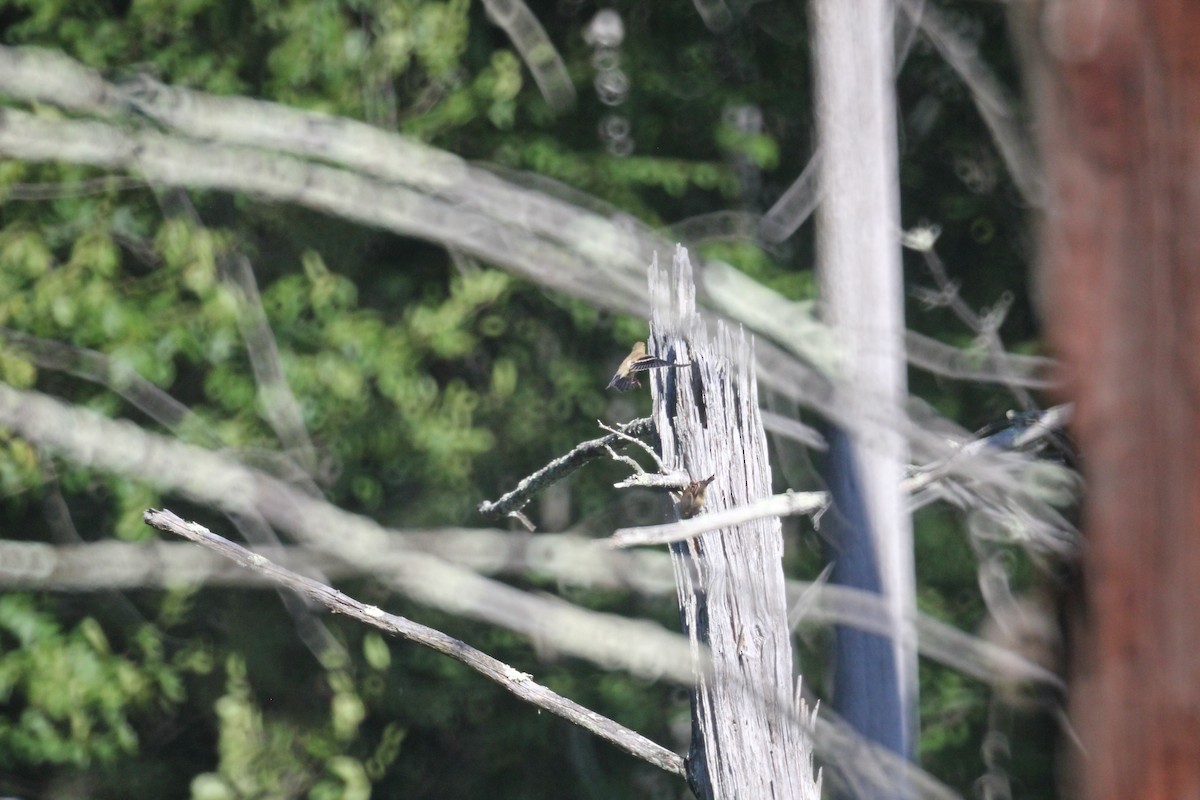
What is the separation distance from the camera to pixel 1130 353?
1.60 feet

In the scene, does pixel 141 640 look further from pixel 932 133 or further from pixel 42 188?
pixel 932 133

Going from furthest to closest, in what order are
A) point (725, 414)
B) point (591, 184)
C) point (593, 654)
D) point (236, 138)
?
point (591, 184) → point (593, 654) → point (236, 138) → point (725, 414)

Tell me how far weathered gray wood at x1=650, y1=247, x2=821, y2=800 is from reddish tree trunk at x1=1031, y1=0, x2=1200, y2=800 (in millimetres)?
1100

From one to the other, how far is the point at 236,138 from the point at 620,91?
1.63 metres

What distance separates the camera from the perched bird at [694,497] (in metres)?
1.70

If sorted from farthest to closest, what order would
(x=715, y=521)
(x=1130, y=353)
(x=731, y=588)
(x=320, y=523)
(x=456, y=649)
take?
(x=320, y=523) < (x=456, y=649) < (x=731, y=588) < (x=715, y=521) < (x=1130, y=353)

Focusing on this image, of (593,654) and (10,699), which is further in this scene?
(10,699)

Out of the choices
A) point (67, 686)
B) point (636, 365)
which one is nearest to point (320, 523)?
point (67, 686)

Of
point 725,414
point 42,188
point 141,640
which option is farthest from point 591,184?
point 725,414

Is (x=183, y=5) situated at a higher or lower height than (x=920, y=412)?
higher

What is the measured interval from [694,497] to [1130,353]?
1.24 m

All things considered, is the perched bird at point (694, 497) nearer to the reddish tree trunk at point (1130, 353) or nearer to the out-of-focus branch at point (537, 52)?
the reddish tree trunk at point (1130, 353)

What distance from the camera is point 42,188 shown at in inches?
179

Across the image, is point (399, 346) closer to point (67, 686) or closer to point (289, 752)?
point (289, 752)
